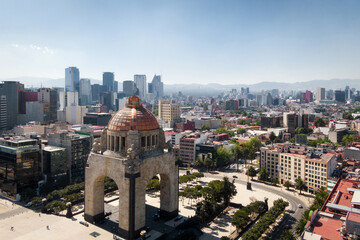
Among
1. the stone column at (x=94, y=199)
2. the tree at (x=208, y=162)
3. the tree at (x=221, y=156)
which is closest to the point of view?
the stone column at (x=94, y=199)

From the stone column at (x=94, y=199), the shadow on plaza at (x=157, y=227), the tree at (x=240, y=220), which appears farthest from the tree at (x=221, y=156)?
the stone column at (x=94, y=199)

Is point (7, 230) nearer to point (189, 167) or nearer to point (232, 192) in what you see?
point (232, 192)

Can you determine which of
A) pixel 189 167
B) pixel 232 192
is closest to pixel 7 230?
pixel 232 192

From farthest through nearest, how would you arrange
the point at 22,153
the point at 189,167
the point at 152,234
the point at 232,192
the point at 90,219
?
the point at 189,167
the point at 22,153
the point at 232,192
the point at 90,219
the point at 152,234

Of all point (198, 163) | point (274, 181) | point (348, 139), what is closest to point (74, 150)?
point (198, 163)

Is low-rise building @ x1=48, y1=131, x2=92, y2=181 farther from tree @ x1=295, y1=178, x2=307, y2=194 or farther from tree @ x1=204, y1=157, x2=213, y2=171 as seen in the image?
tree @ x1=295, y1=178, x2=307, y2=194

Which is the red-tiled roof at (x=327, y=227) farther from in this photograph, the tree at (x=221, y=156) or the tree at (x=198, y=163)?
the tree at (x=221, y=156)

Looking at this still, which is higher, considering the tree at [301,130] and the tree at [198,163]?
the tree at [301,130]
